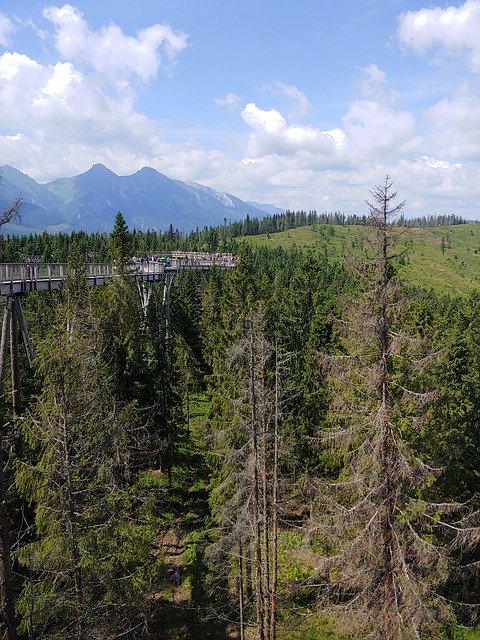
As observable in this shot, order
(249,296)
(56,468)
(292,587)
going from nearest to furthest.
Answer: (56,468)
(292,587)
(249,296)

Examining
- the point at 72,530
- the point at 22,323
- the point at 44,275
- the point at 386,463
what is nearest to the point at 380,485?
the point at 386,463

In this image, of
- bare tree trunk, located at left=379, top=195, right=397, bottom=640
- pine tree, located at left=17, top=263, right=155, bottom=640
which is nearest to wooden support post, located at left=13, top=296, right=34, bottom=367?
pine tree, located at left=17, top=263, right=155, bottom=640

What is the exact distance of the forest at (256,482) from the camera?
441 inches

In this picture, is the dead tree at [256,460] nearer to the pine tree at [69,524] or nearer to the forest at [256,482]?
the forest at [256,482]

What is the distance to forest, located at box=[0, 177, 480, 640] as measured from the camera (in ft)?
36.8

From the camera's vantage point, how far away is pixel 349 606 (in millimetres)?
11633

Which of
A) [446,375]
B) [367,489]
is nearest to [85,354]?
[367,489]

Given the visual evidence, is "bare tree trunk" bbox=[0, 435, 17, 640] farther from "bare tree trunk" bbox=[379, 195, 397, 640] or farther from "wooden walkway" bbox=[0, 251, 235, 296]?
"wooden walkway" bbox=[0, 251, 235, 296]

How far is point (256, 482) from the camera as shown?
1451cm

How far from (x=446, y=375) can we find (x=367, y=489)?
632 inches

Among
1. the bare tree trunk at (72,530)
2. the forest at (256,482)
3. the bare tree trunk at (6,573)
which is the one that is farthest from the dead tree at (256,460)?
the bare tree trunk at (6,573)

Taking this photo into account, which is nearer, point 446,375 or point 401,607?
point 401,607

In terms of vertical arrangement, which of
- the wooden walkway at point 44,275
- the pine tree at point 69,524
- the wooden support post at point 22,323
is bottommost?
the pine tree at point 69,524

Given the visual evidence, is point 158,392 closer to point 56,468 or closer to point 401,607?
point 56,468
